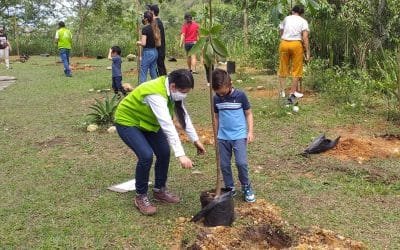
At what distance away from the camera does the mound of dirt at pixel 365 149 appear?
5543 mm

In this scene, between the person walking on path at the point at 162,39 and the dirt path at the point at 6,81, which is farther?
the dirt path at the point at 6,81

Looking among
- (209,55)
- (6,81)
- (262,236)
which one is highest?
(209,55)

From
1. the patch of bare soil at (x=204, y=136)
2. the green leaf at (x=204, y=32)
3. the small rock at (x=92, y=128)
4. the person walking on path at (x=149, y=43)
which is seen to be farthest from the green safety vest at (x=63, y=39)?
the green leaf at (x=204, y=32)

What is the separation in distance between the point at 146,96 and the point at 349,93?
5238 mm

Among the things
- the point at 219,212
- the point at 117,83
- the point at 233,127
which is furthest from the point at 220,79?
the point at 117,83

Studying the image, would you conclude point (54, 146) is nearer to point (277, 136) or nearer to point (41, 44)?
point (277, 136)

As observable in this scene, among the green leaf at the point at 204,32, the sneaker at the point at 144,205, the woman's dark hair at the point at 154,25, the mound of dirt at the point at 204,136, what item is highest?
the woman's dark hair at the point at 154,25

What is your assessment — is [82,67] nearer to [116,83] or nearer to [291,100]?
[116,83]

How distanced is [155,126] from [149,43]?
4721mm

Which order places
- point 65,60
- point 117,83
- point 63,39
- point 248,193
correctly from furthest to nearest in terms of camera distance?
point 63,39, point 65,60, point 117,83, point 248,193

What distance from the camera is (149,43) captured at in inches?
334

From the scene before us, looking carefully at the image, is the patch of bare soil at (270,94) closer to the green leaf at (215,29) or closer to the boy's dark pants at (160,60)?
the boy's dark pants at (160,60)

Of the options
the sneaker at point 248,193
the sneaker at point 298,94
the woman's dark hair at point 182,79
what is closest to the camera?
the woman's dark hair at point 182,79

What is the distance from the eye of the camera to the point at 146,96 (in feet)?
12.2
